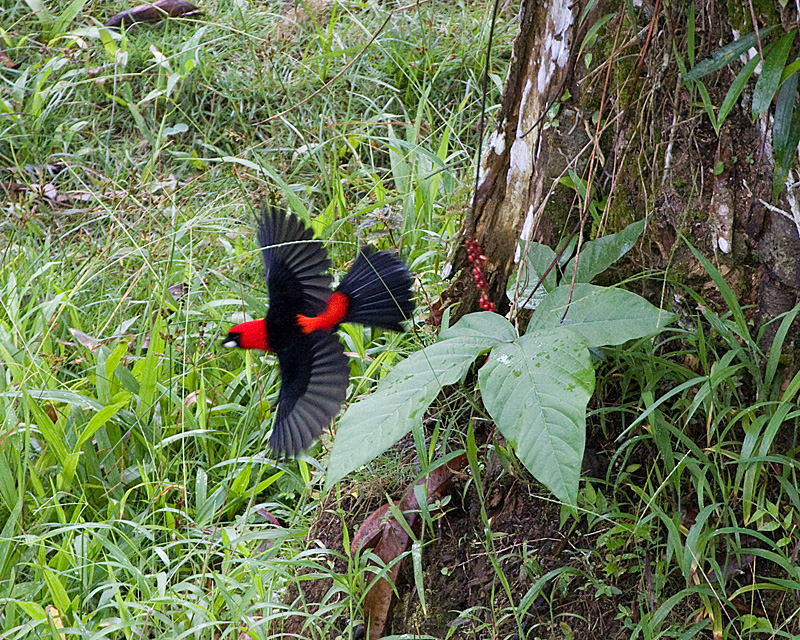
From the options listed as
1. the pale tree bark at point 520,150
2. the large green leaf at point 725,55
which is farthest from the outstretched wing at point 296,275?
the large green leaf at point 725,55

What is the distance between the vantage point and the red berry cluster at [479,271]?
5.82ft

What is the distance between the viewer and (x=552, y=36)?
1719 millimetres

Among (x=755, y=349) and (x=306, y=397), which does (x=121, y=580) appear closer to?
(x=306, y=397)

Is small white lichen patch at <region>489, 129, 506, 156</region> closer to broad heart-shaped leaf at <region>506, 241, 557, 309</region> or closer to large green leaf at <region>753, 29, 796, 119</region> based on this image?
broad heart-shaped leaf at <region>506, 241, 557, 309</region>

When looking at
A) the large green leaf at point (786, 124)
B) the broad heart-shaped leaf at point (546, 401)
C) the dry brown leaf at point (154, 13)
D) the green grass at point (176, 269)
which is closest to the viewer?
the broad heart-shaped leaf at point (546, 401)

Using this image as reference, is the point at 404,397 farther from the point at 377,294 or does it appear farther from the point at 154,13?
the point at 154,13

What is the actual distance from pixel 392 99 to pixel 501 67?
0.52 m

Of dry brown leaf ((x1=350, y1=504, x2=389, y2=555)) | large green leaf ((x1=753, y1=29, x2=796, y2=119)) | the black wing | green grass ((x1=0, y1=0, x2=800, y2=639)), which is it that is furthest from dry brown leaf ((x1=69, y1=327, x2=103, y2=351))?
large green leaf ((x1=753, y1=29, x2=796, y2=119))

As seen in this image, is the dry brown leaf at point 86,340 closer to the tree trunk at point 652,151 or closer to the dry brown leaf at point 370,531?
the dry brown leaf at point 370,531

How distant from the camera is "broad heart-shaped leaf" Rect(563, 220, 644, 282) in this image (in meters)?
1.55

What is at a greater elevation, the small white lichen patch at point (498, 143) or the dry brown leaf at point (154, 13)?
the dry brown leaf at point (154, 13)

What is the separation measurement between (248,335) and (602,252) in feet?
3.06

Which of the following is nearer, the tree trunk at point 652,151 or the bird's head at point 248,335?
the tree trunk at point 652,151

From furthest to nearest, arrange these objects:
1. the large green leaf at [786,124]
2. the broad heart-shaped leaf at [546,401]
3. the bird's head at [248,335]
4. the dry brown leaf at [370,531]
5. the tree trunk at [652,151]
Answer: the bird's head at [248,335] < the dry brown leaf at [370,531] < the tree trunk at [652,151] < the large green leaf at [786,124] < the broad heart-shaped leaf at [546,401]
